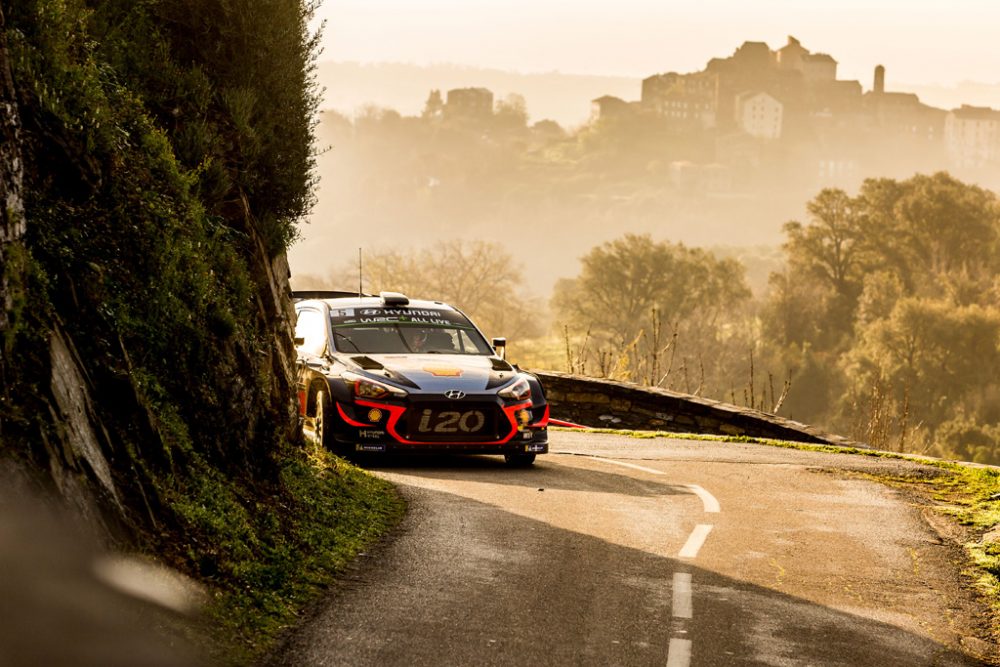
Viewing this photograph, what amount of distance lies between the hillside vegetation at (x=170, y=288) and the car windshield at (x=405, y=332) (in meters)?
2.77

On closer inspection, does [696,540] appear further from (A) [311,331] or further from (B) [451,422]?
(A) [311,331]

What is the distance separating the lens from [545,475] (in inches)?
528

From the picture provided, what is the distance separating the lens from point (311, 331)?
15109 mm

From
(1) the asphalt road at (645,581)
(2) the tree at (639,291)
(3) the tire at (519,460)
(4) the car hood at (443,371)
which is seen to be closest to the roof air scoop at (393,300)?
(4) the car hood at (443,371)

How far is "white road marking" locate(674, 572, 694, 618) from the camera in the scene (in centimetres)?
733

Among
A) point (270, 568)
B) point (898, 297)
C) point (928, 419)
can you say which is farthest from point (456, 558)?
point (898, 297)

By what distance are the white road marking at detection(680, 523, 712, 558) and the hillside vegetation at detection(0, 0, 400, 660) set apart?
2.12 meters

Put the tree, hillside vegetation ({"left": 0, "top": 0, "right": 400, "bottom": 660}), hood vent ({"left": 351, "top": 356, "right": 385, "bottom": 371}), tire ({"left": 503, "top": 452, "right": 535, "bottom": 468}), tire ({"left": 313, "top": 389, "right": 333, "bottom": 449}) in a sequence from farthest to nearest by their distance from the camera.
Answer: the tree
tire ({"left": 503, "top": 452, "right": 535, "bottom": 468})
hood vent ({"left": 351, "top": 356, "right": 385, "bottom": 371})
tire ({"left": 313, "top": 389, "right": 333, "bottom": 449})
hillside vegetation ({"left": 0, "top": 0, "right": 400, "bottom": 660})

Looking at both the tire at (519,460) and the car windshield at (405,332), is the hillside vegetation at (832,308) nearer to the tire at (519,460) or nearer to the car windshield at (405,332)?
the car windshield at (405,332)

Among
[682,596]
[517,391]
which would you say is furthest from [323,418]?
[682,596]

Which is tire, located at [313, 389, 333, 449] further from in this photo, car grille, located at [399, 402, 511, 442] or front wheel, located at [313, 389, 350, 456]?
car grille, located at [399, 402, 511, 442]

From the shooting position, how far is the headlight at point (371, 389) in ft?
43.3

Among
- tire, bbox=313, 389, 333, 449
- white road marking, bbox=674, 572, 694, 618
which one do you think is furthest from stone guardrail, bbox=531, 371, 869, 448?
white road marking, bbox=674, 572, 694, 618

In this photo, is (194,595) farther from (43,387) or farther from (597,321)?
(597,321)
